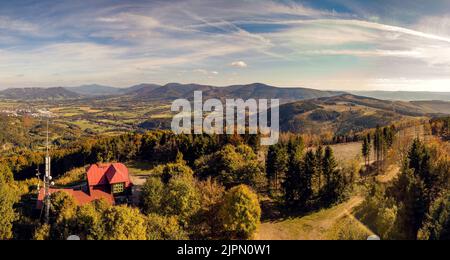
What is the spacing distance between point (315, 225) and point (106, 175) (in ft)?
79.5

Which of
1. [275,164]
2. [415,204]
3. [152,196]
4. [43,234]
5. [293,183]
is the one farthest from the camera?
[275,164]

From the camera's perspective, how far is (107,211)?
21.1 metres

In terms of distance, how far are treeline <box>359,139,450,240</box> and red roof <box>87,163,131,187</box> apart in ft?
86.8

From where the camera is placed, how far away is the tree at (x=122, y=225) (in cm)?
1941

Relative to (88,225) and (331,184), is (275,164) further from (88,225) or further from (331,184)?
(88,225)

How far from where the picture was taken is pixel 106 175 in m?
37.2

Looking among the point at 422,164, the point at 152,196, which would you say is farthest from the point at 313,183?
the point at 152,196

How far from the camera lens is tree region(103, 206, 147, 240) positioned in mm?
19406
